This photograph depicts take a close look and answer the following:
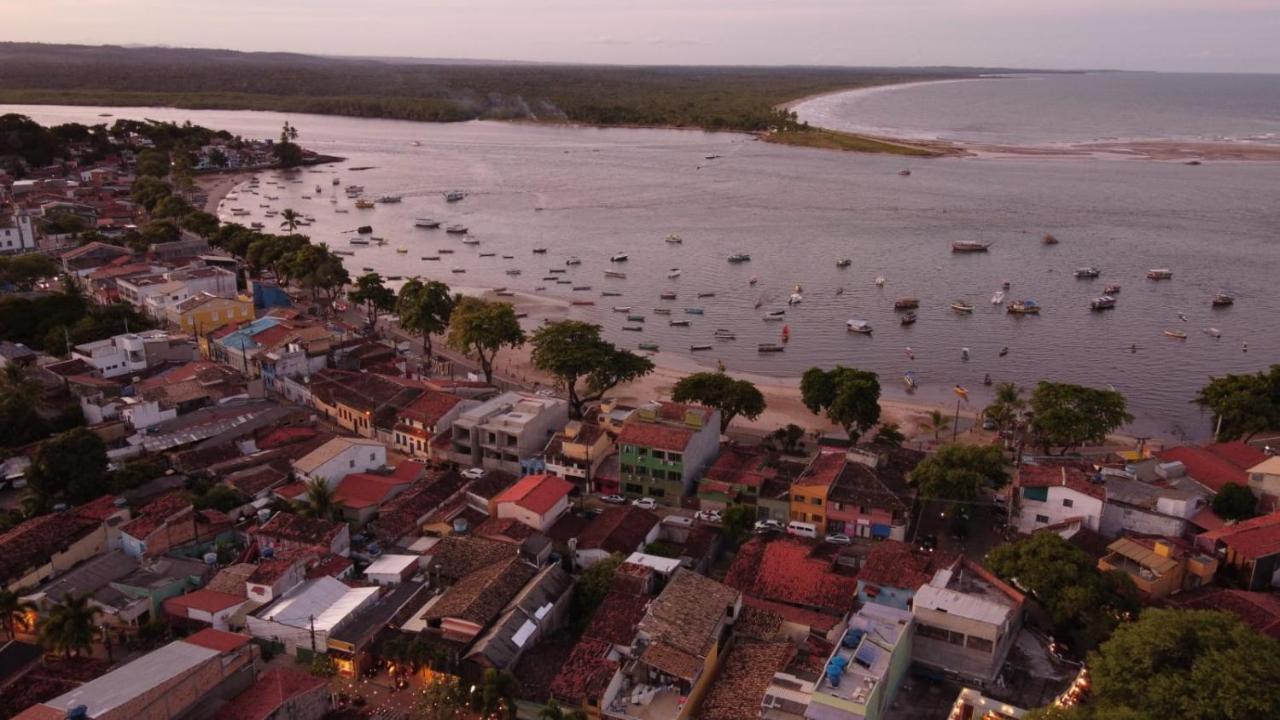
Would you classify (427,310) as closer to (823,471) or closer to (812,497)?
(823,471)

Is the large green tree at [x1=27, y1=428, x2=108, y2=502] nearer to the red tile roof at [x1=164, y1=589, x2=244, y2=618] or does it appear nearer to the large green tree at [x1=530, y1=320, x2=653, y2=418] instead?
the red tile roof at [x1=164, y1=589, x2=244, y2=618]

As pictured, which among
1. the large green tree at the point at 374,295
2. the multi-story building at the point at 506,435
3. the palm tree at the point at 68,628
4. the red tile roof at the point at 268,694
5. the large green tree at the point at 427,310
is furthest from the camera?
the large green tree at the point at 374,295

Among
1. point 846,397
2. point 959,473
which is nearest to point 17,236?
point 846,397

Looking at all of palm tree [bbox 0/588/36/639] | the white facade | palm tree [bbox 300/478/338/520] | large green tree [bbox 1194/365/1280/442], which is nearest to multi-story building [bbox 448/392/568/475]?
palm tree [bbox 300/478/338/520]

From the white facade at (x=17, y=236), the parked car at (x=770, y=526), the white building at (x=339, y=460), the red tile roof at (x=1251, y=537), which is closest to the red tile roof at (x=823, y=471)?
the parked car at (x=770, y=526)

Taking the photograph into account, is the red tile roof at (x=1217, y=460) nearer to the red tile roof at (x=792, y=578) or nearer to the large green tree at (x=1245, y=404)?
the large green tree at (x=1245, y=404)
